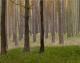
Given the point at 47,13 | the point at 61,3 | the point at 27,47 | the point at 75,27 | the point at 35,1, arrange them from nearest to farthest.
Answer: the point at 27,47, the point at 61,3, the point at 35,1, the point at 47,13, the point at 75,27

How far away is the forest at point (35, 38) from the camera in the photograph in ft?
45.9

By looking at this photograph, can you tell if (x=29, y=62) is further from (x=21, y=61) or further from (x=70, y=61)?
(x=70, y=61)

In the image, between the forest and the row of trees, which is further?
the row of trees

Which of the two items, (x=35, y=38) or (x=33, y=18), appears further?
(x=33, y=18)

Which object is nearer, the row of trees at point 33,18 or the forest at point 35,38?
the forest at point 35,38

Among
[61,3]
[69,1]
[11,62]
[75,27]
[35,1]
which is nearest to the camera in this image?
[11,62]

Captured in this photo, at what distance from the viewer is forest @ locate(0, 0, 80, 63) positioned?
14.0m

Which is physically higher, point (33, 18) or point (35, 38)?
point (33, 18)

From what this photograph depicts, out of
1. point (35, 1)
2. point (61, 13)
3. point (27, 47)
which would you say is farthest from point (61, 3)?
point (27, 47)

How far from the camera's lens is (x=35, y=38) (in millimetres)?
41500

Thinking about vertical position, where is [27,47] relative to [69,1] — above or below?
below

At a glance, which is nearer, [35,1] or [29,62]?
[29,62]

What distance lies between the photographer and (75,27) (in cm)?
6625

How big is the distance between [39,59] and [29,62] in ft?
2.24
